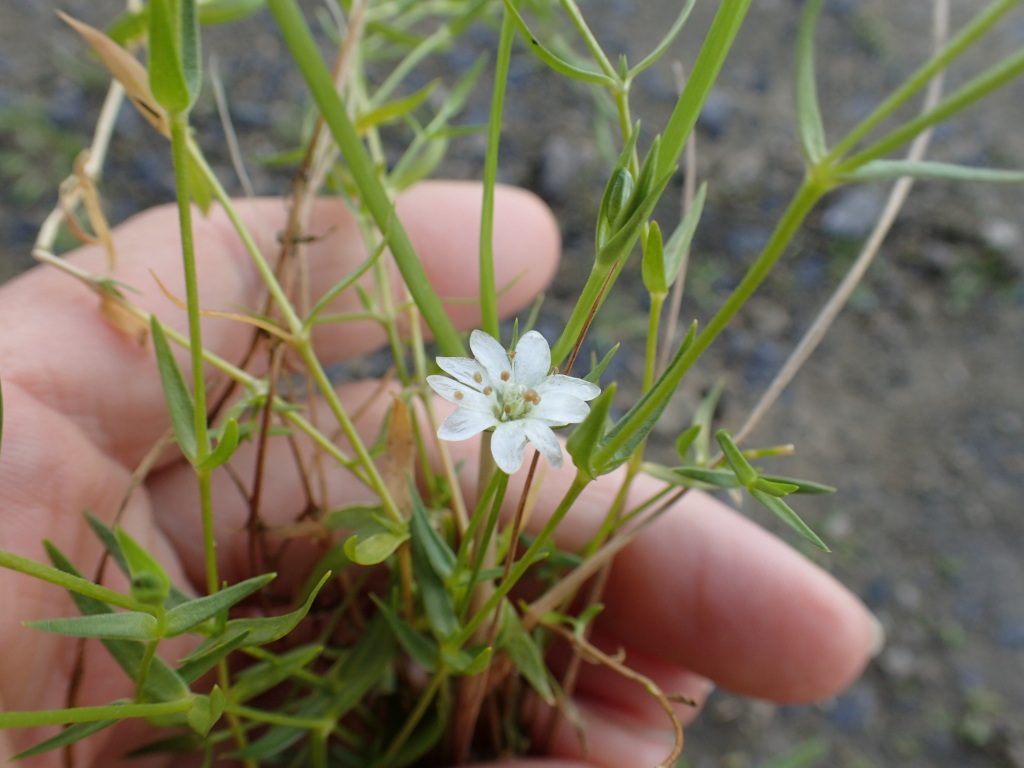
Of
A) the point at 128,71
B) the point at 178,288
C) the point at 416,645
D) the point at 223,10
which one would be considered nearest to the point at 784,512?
the point at 416,645

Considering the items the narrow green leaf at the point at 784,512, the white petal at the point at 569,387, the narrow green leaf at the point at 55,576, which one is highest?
the white petal at the point at 569,387

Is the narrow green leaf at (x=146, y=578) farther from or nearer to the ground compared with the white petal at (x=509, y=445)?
nearer to the ground

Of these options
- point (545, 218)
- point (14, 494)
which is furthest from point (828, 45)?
point (14, 494)

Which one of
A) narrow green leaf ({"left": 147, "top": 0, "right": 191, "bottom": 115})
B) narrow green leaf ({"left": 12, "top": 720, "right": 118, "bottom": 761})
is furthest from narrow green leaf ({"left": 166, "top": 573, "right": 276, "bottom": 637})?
narrow green leaf ({"left": 147, "top": 0, "right": 191, "bottom": 115})

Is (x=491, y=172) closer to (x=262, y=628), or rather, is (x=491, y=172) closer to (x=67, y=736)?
(x=262, y=628)

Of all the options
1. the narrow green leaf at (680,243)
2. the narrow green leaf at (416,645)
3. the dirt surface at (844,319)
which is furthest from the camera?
the dirt surface at (844,319)

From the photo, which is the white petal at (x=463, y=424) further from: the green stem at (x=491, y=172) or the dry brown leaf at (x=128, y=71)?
the dry brown leaf at (x=128, y=71)

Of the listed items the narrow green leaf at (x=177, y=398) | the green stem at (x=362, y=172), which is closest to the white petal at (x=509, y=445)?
the green stem at (x=362, y=172)

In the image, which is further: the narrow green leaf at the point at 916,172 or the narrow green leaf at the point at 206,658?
the narrow green leaf at the point at 206,658
